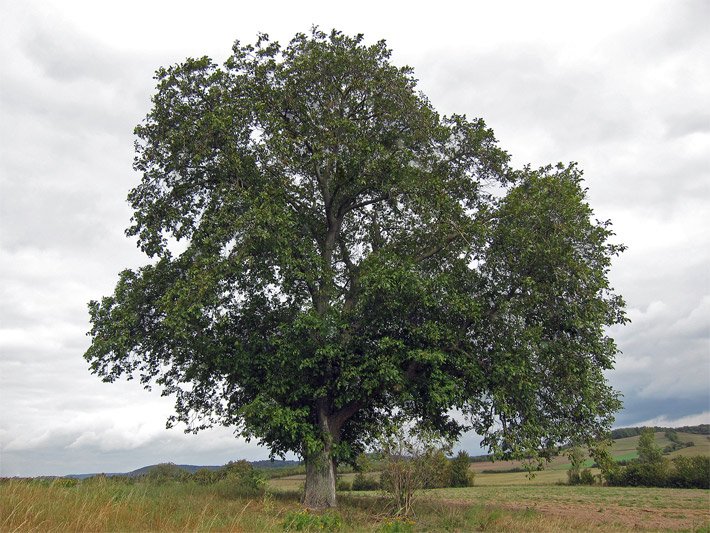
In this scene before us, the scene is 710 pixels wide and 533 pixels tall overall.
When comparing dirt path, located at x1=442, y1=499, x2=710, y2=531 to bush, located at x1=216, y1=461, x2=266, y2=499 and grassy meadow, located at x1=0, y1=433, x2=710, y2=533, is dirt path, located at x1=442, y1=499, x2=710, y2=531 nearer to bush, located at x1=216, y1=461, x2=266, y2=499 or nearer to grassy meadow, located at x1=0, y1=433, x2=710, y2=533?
grassy meadow, located at x1=0, y1=433, x2=710, y2=533

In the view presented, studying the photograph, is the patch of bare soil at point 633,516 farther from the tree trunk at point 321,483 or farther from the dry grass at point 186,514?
the tree trunk at point 321,483

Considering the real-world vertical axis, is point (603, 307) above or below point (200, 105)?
below

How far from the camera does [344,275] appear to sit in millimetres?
24188

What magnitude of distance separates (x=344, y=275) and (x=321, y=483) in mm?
8992

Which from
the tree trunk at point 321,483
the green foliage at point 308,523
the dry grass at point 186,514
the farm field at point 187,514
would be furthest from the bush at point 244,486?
the green foliage at point 308,523

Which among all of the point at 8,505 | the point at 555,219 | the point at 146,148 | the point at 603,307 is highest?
the point at 146,148

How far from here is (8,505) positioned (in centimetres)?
930

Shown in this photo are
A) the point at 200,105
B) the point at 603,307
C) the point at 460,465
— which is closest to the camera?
the point at 603,307

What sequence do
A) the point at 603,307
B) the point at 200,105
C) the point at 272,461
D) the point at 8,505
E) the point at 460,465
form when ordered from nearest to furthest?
the point at 8,505 < the point at 603,307 < the point at 200,105 < the point at 272,461 < the point at 460,465

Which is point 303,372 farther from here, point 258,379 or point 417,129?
point 417,129

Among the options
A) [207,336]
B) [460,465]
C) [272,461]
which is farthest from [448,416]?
[460,465]

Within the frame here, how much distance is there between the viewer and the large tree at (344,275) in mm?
19125

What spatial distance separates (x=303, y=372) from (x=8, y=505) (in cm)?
1198

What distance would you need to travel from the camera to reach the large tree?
1912cm
